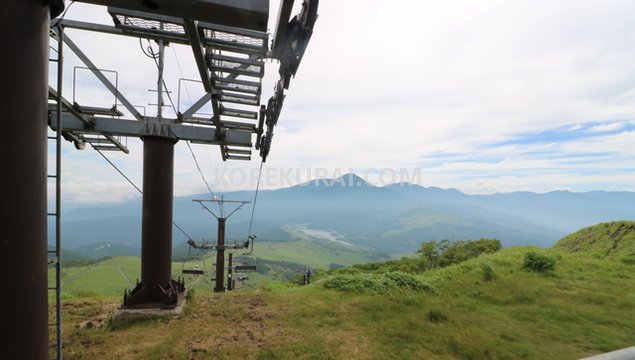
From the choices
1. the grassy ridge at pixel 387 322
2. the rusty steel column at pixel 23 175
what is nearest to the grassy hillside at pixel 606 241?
the grassy ridge at pixel 387 322

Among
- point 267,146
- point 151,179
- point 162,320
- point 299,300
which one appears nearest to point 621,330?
point 299,300

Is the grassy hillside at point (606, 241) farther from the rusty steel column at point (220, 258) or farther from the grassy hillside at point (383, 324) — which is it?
the rusty steel column at point (220, 258)

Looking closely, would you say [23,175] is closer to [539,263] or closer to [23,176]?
[23,176]

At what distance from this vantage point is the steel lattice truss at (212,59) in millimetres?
2602

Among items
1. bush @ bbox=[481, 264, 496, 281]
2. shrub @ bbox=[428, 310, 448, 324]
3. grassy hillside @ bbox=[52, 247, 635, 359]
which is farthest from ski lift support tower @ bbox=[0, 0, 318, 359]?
bush @ bbox=[481, 264, 496, 281]

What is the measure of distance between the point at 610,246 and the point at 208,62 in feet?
81.7

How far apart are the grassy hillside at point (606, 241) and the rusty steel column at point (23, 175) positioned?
72.7 feet

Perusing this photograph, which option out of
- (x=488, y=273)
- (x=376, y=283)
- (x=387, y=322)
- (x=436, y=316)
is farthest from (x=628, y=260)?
(x=387, y=322)

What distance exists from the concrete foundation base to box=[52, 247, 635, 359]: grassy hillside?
0.18 meters

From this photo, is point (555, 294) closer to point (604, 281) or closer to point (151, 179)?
point (604, 281)

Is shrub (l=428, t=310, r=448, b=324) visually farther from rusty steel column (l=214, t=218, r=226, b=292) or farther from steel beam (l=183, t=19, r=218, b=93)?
rusty steel column (l=214, t=218, r=226, b=292)

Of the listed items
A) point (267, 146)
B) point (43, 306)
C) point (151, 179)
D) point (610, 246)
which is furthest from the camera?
point (610, 246)

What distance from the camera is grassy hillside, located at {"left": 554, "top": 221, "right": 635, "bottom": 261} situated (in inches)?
630

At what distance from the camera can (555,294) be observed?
384 inches
